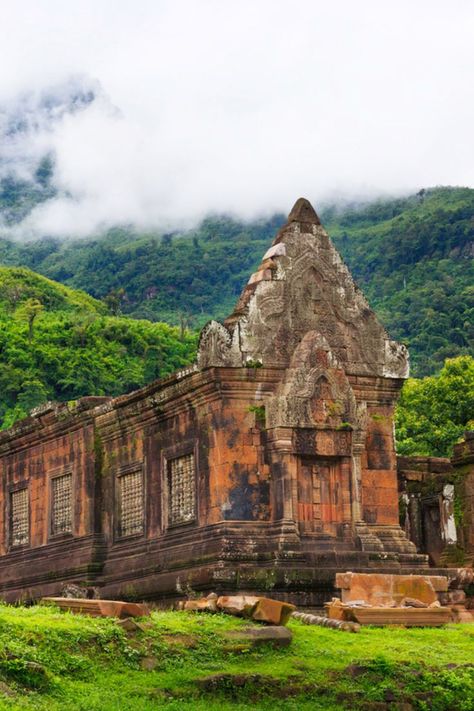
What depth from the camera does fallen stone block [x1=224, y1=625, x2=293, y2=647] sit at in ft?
55.9

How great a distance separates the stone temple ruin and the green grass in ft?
15.8

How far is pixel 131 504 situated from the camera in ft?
86.7

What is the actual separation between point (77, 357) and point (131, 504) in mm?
49834

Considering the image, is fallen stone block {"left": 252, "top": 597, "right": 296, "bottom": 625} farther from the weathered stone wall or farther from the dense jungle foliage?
the dense jungle foliage

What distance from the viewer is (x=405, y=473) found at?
32875 millimetres

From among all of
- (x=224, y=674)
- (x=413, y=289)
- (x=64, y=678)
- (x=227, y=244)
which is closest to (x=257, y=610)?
(x=224, y=674)

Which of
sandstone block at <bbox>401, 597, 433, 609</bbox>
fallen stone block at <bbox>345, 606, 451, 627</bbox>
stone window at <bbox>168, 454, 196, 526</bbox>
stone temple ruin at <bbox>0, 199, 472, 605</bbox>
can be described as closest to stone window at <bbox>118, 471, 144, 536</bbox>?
stone temple ruin at <bbox>0, 199, 472, 605</bbox>

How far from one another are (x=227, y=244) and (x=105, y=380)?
58749 millimetres

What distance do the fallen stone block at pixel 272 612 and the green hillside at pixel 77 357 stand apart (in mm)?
48812

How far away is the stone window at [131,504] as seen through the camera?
2612 cm

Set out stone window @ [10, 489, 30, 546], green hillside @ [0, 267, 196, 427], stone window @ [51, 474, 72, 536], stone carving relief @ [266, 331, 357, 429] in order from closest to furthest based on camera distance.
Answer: stone carving relief @ [266, 331, 357, 429] → stone window @ [51, 474, 72, 536] → stone window @ [10, 489, 30, 546] → green hillside @ [0, 267, 196, 427]

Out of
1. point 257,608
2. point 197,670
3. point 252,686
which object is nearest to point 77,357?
point 257,608

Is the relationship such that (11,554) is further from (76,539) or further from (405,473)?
(405,473)

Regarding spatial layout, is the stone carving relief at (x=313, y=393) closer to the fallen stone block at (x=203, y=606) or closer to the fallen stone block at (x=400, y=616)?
A: the fallen stone block at (x=400, y=616)
